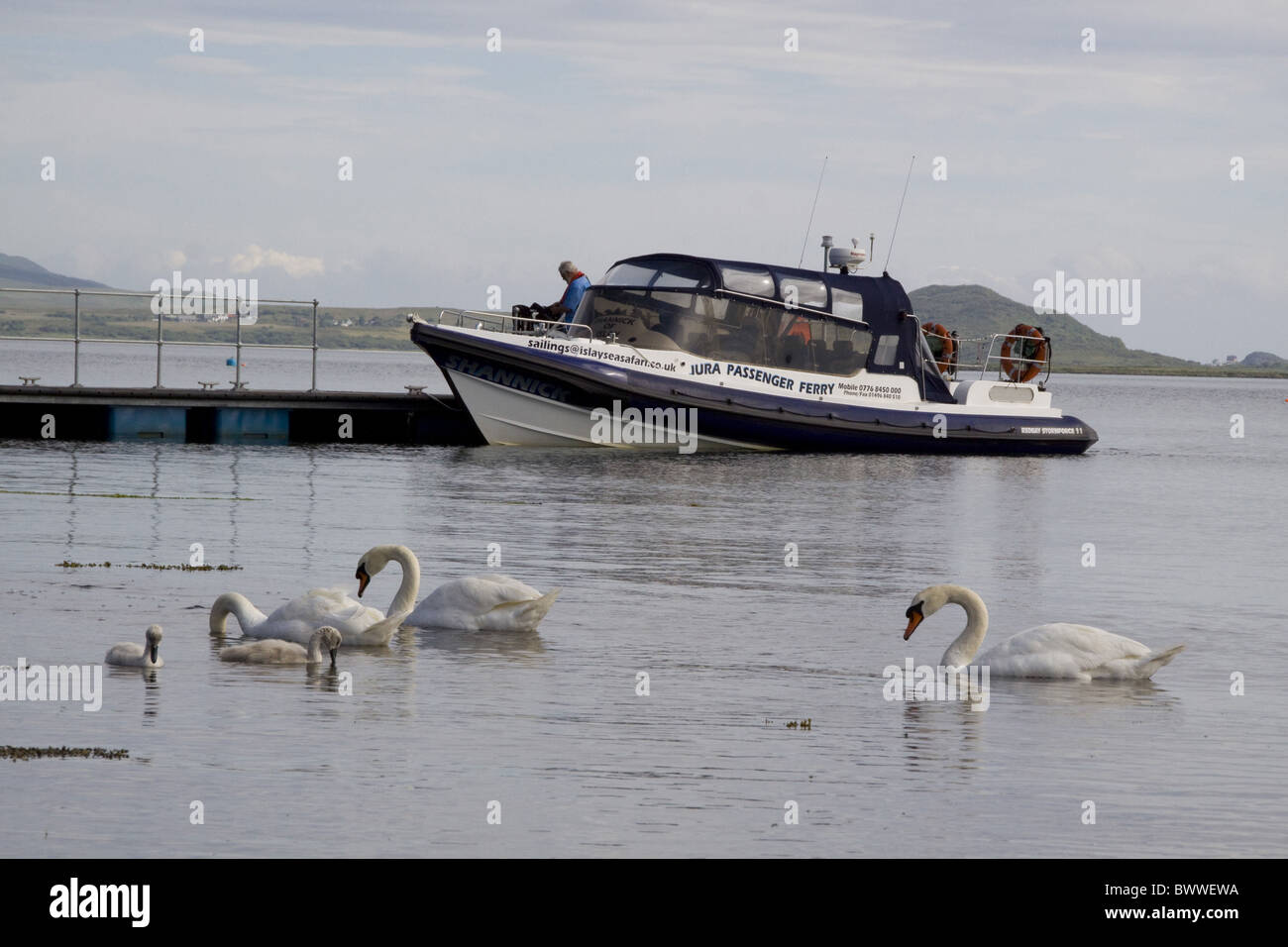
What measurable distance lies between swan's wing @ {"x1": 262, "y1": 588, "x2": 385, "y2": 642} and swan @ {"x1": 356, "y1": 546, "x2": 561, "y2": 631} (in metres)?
0.67

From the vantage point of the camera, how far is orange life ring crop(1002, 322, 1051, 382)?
40000 mm

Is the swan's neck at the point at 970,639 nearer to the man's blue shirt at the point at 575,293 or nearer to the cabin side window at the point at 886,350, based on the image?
the man's blue shirt at the point at 575,293

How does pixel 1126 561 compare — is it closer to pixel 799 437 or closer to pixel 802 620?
pixel 802 620

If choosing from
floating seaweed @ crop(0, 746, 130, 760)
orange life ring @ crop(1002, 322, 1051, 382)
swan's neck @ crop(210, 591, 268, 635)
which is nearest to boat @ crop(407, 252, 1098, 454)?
orange life ring @ crop(1002, 322, 1051, 382)

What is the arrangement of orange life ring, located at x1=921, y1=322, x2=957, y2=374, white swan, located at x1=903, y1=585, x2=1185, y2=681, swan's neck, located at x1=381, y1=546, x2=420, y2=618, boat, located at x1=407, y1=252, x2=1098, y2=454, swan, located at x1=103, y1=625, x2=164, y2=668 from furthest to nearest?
orange life ring, located at x1=921, y1=322, x2=957, y2=374 < boat, located at x1=407, y1=252, x2=1098, y2=454 < swan's neck, located at x1=381, y1=546, x2=420, y2=618 < white swan, located at x1=903, y1=585, x2=1185, y2=681 < swan, located at x1=103, y1=625, x2=164, y2=668

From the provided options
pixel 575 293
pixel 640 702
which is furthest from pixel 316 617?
pixel 575 293

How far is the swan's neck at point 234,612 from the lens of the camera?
40.7 feet

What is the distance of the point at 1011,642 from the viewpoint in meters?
12.1

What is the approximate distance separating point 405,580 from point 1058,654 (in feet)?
15.8

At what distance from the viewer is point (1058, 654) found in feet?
39.2

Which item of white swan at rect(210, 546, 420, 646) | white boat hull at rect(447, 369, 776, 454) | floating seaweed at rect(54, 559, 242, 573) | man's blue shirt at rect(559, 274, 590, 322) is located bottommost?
white swan at rect(210, 546, 420, 646)

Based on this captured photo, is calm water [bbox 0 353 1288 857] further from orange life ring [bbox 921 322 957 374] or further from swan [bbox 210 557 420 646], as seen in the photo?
orange life ring [bbox 921 322 957 374]

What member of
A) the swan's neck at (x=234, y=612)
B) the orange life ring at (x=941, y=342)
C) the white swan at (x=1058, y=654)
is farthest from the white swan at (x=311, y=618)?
the orange life ring at (x=941, y=342)
